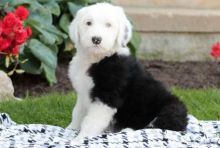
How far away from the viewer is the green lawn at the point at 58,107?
659 centimetres

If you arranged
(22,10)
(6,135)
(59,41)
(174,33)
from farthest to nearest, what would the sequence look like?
(174,33) → (59,41) → (22,10) → (6,135)

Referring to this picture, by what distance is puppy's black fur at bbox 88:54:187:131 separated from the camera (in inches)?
207

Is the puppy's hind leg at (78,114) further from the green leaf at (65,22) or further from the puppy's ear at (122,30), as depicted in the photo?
the green leaf at (65,22)

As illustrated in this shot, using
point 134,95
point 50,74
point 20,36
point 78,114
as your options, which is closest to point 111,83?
point 134,95

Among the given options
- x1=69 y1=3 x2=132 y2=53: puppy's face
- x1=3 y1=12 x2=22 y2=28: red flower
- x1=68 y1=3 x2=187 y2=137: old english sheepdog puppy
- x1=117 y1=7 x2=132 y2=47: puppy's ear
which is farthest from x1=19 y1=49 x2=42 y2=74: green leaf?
x1=117 y1=7 x2=132 y2=47: puppy's ear

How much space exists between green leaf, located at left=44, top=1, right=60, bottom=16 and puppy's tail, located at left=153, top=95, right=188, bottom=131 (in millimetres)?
3344

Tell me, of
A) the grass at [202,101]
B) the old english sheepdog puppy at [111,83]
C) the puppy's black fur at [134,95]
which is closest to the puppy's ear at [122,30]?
the old english sheepdog puppy at [111,83]

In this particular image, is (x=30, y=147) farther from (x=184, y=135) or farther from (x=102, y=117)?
(x=184, y=135)

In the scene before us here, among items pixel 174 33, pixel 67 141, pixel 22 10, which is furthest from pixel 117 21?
pixel 174 33

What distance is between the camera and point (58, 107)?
6.95 metres

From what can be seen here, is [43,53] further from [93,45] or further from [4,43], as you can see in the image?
[93,45]

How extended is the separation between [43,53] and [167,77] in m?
Result: 1.72

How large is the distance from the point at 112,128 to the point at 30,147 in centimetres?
74

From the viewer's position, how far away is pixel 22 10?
7027 mm
